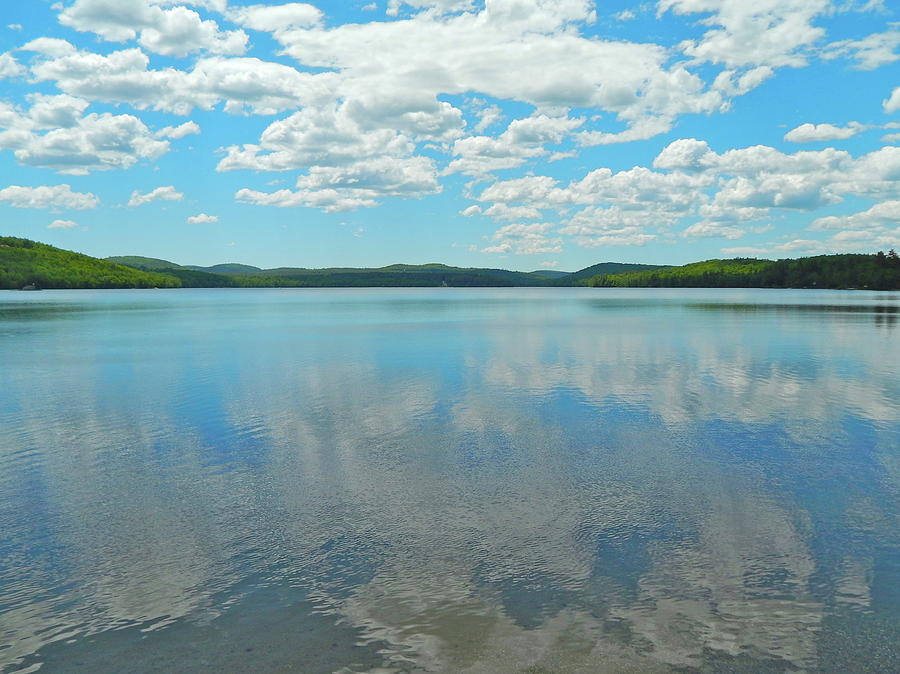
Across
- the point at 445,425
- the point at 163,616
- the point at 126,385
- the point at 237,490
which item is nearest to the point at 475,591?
the point at 163,616

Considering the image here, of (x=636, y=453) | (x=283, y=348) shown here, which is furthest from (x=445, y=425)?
(x=283, y=348)

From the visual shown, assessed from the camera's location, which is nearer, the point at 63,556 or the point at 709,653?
the point at 709,653

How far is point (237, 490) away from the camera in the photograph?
14.7 metres

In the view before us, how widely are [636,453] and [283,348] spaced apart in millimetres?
33217

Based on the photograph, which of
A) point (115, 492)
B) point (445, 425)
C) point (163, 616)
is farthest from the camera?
point (445, 425)

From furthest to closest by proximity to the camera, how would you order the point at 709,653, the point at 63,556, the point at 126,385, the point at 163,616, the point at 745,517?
the point at 126,385 → the point at 745,517 → the point at 63,556 → the point at 163,616 → the point at 709,653

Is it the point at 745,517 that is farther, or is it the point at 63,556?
the point at 745,517

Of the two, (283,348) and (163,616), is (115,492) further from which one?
(283,348)

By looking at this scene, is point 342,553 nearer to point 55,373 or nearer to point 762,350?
point 55,373

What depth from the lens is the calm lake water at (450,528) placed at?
8.45 m

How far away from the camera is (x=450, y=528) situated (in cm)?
1226

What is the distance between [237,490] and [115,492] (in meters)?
2.56

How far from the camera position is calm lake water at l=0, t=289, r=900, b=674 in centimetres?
845

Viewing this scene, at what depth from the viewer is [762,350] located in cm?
4381
